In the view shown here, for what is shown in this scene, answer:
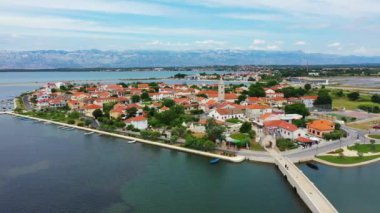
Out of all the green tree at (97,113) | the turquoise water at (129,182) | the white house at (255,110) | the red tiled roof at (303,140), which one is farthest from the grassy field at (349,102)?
the green tree at (97,113)

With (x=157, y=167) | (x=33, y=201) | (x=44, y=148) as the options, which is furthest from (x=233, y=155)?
(x=44, y=148)

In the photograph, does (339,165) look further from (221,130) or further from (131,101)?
(131,101)

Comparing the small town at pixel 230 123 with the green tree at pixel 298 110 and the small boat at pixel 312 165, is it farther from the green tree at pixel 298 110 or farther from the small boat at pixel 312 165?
the small boat at pixel 312 165

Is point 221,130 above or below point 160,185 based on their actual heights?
above

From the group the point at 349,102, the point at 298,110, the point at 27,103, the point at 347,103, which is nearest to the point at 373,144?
the point at 298,110

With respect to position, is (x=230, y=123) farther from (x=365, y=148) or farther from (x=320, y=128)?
(x=365, y=148)

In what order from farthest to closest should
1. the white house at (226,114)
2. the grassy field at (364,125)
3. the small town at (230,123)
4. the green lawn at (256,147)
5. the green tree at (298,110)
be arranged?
the green tree at (298,110)
the white house at (226,114)
the grassy field at (364,125)
the small town at (230,123)
the green lawn at (256,147)

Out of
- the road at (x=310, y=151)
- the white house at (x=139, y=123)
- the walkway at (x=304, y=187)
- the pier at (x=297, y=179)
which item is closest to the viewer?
the walkway at (x=304, y=187)
